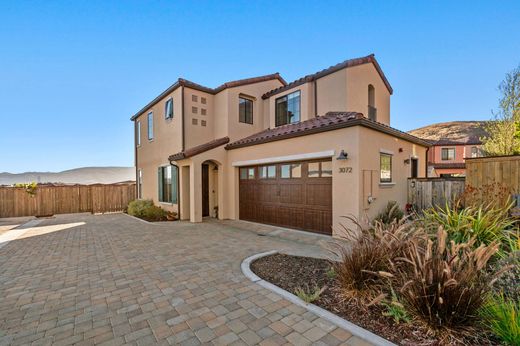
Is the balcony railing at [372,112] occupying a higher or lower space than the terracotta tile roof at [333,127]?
higher

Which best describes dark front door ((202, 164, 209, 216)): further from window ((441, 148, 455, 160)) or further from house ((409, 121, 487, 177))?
window ((441, 148, 455, 160))

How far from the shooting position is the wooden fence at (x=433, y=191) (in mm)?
8543

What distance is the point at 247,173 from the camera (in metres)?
11.3

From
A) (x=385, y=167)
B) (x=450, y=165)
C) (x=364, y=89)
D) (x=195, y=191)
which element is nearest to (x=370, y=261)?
(x=385, y=167)

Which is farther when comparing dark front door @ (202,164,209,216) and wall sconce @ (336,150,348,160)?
dark front door @ (202,164,209,216)

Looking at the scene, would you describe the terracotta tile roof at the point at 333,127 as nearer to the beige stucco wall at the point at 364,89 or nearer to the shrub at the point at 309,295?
the beige stucco wall at the point at 364,89

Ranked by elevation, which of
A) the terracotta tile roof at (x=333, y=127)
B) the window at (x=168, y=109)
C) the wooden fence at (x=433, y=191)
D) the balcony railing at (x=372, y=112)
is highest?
the window at (x=168, y=109)

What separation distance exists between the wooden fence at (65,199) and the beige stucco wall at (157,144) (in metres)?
1.80

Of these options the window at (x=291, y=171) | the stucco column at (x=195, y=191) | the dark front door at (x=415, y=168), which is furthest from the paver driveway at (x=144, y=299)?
the dark front door at (x=415, y=168)

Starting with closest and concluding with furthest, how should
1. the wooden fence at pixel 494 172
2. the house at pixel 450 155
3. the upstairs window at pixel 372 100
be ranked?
1. the wooden fence at pixel 494 172
2. the upstairs window at pixel 372 100
3. the house at pixel 450 155

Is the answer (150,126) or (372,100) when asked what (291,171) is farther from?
(150,126)

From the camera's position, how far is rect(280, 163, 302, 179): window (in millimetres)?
8981

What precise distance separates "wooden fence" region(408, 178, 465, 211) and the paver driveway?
5.89 meters

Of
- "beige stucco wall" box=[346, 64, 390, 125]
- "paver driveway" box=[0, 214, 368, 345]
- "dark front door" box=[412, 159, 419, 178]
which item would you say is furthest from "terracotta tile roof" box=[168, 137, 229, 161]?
"dark front door" box=[412, 159, 419, 178]
